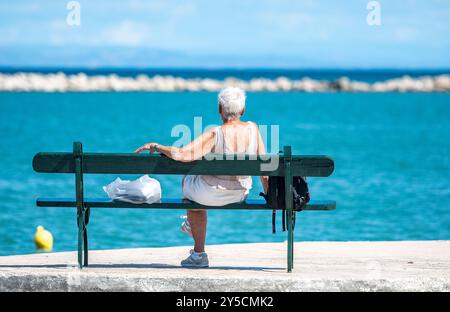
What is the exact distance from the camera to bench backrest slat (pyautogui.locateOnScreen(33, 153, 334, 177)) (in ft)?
22.7

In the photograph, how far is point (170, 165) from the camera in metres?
6.96

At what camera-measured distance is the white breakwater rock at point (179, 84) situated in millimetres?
102500

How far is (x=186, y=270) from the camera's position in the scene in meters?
6.95

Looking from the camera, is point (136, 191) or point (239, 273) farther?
point (136, 191)

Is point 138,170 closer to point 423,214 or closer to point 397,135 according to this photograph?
point 423,214

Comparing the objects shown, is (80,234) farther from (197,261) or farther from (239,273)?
(239,273)

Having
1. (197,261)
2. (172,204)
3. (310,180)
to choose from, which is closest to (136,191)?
(172,204)

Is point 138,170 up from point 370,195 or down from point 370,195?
up

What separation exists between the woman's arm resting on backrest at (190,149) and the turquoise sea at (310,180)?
335 inches

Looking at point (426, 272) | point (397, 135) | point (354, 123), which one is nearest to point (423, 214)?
point (426, 272)

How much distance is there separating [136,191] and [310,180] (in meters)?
18.6

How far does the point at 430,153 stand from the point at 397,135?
12115mm

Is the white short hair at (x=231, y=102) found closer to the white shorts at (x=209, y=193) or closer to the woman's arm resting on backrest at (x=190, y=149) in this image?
the woman's arm resting on backrest at (x=190, y=149)

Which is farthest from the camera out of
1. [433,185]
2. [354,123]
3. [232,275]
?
[354,123]
